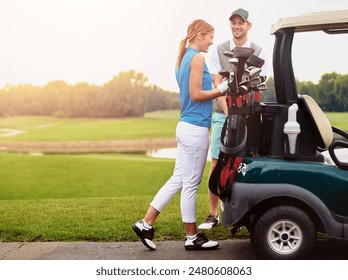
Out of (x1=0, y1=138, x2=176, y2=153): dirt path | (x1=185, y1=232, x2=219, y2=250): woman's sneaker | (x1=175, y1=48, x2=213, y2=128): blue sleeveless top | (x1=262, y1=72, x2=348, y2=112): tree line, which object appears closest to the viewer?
(x1=175, y1=48, x2=213, y2=128): blue sleeveless top

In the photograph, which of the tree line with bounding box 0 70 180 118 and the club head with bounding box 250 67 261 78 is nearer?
the club head with bounding box 250 67 261 78

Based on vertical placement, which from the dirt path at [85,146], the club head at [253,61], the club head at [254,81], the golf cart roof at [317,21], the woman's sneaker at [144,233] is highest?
the golf cart roof at [317,21]

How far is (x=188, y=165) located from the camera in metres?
4.60

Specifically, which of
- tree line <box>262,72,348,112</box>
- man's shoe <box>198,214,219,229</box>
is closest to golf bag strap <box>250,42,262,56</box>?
man's shoe <box>198,214,219,229</box>

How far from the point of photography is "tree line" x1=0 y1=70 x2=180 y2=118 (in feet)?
71.7

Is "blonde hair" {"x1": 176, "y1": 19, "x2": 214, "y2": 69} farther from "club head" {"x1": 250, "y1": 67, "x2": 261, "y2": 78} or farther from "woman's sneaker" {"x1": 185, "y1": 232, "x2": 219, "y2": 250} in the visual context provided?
"woman's sneaker" {"x1": 185, "y1": 232, "x2": 219, "y2": 250}

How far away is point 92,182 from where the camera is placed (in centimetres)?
1470

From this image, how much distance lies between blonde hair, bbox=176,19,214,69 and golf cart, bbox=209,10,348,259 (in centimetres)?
32

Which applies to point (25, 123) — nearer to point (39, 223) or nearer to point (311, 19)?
point (39, 223)

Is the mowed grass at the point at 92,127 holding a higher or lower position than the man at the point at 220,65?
lower

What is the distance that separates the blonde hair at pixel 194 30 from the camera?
4555mm

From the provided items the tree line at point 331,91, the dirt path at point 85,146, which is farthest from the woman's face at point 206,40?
the dirt path at point 85,146

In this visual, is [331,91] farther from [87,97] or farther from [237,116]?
[87,97]

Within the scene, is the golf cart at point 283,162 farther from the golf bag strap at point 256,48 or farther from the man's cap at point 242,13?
the golf bag strap at point 256,48
